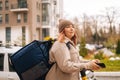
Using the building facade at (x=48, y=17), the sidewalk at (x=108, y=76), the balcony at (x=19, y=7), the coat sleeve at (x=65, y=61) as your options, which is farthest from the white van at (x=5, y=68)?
the building facade at (x=48, y=17)

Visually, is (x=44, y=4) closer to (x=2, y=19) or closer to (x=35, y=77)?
(x=2, y=19)

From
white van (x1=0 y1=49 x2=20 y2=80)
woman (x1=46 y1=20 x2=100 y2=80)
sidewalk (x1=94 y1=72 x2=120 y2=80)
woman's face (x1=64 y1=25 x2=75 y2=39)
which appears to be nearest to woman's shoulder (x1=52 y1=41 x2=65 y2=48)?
woman (x1=46 y1=20 x2=100 y2=80)

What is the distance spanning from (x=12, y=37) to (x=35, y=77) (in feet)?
182

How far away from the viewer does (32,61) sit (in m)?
4.12

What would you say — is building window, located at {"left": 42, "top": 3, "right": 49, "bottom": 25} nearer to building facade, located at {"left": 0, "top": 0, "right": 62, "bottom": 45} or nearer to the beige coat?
building facade, located at {"left": 0, "top": 0, "right": 62, "bottom": 45}

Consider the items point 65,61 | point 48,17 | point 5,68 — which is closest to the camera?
point 65,61

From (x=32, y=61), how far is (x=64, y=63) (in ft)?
1.25

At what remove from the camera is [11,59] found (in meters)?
4.15

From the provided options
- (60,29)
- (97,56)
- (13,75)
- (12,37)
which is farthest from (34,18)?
(60,29)

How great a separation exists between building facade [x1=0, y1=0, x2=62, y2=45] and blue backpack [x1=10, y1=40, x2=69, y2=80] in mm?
51827

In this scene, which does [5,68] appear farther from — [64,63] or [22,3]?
[22,3]

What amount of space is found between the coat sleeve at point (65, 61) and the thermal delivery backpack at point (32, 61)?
17cm

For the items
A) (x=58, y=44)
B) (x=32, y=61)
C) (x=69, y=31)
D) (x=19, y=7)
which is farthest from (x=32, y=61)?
(x=19, y=7)

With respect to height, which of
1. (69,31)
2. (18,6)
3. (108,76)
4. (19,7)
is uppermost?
(69,31)
